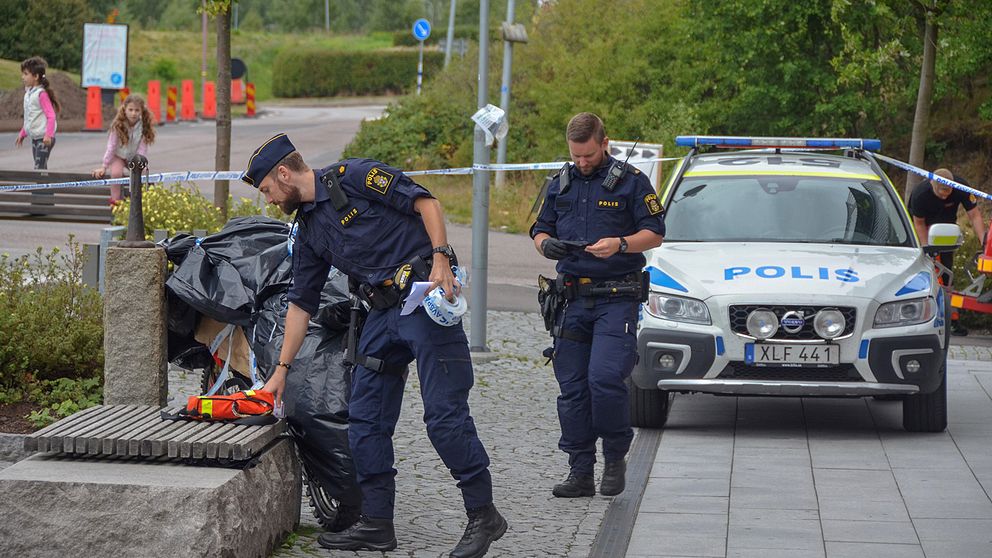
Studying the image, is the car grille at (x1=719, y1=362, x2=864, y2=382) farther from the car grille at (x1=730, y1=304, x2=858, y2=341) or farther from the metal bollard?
the metal bollard

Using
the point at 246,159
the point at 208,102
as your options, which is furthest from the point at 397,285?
the point at 208,102

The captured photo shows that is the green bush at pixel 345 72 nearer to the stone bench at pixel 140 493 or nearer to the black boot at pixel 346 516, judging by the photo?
the black boot at pixel 346 516

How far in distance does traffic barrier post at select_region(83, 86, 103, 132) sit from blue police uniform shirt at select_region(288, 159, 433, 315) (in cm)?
2842

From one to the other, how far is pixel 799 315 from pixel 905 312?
0.63m

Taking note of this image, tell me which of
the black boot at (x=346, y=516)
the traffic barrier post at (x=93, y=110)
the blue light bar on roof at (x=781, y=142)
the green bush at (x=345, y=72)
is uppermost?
the green bush at (x=345, y=72)

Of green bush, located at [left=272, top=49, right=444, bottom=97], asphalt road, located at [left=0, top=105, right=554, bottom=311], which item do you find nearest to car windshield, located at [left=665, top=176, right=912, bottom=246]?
asphalt road, located at [left=0, top=105, right=554, bottom=311]

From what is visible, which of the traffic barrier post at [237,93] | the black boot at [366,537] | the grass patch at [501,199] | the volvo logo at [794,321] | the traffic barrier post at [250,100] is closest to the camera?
the black boot at [366,537]

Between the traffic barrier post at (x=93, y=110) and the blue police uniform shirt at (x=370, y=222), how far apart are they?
28419 millimetres

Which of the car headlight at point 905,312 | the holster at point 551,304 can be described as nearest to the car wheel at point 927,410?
the car headlight at point 905,312

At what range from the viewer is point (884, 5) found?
1425 centimetres

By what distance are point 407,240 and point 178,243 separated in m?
1.35

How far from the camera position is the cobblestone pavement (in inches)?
223

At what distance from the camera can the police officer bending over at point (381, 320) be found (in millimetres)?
5246

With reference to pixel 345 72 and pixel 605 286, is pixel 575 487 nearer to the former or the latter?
pixel 605 286
